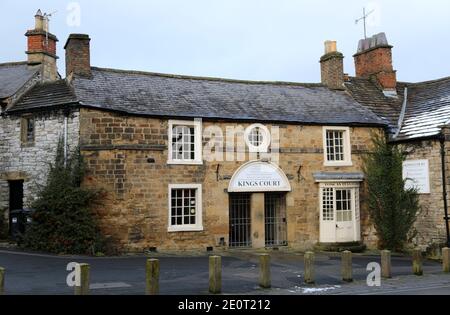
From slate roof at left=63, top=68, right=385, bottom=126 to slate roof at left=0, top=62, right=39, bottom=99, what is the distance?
3082mm

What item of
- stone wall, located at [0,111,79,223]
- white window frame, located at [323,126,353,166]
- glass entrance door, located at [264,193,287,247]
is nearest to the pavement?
glass entrance door, located at [264,193,287,247]

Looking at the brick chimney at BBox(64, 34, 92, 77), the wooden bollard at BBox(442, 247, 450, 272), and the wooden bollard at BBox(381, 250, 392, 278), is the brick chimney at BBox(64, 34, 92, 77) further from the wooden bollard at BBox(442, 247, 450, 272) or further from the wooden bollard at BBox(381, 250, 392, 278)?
the wooden bollard at BBox(442, 247, 450, 272)

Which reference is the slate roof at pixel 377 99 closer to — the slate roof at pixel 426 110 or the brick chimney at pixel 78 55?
the slate roof at pixel 426 110

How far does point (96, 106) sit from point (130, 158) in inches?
85.2

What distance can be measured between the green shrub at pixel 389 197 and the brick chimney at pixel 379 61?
15.8 feet

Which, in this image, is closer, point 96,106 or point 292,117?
point 96,106

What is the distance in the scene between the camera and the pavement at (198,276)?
35.6 ft

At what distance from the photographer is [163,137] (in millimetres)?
18094

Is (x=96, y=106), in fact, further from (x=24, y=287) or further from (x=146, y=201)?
(x=24, y=287)

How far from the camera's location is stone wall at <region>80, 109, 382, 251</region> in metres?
17.2

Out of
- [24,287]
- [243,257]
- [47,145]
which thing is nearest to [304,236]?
[243,257]

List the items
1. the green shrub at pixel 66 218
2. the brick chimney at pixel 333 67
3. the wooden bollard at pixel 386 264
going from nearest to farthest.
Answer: the wooden bollard at pixel 386 264
the green shrub at pixel 66 218
the brick chimney at pixel 333 67

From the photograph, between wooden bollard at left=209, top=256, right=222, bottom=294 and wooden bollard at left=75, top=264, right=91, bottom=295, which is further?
wooden bollard at left=209, top=256, right=222, bottom=294

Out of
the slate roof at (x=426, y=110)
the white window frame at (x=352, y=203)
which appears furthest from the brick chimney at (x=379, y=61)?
A: the white window frame at (x=352, y=203)
